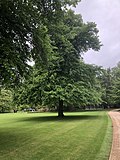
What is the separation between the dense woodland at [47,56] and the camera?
11.6m

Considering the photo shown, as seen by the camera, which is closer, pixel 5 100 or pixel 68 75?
pixel 68 75

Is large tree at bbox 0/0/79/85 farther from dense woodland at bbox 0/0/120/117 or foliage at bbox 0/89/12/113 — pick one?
foliage at bbox 0/89/12/113

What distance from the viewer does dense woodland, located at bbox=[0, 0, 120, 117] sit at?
11570 mm

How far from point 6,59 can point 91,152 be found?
16.7 ft

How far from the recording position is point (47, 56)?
13711mm

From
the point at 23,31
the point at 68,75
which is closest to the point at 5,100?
the point at 68,75

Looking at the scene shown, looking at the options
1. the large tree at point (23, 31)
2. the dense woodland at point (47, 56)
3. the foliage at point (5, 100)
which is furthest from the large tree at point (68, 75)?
the foliage at point (5, 100)

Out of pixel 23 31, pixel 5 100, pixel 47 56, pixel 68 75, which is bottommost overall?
pixel 47 56

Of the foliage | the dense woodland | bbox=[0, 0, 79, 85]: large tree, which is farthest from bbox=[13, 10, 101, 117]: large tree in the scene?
the foliage

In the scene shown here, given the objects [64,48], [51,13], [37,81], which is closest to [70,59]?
[64,48]

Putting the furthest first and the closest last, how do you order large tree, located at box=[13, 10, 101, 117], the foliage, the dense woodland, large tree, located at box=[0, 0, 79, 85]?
the foliage → large tree, located at box=[13, 10, 101, 117] → the dense woodland → large tree, located at box=[0, 0, 79, 85]

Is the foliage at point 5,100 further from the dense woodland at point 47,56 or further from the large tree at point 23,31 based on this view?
the large tree at point 23,31

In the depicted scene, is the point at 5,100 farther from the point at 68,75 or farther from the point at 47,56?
the point at 47,56

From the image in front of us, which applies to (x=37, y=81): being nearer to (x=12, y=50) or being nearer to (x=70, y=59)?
(x=70, y=59)
